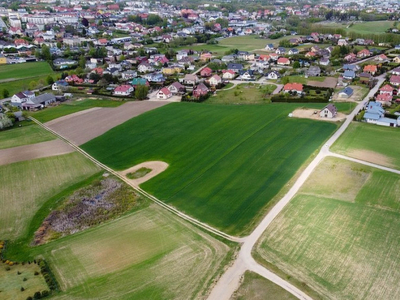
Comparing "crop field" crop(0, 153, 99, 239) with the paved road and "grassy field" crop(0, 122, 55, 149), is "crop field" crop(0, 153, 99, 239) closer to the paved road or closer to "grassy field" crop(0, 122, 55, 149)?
"grassy field" crop(0, 122, 55, 149)

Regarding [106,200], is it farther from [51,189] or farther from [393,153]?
[393,153]

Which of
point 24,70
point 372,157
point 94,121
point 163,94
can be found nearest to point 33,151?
point 94,121

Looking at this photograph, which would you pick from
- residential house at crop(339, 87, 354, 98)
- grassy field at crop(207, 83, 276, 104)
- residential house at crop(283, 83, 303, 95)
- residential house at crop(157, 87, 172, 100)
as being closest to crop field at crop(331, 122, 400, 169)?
residential house at crop(339, 87, 354, 98)

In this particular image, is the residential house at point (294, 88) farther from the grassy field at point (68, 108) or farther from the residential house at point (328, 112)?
the grassy field at point (68, 108)

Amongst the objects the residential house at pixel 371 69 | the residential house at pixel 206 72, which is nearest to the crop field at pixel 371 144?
the residential house at pixel 371 69

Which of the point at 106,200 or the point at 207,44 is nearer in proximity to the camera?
the point at 106,200

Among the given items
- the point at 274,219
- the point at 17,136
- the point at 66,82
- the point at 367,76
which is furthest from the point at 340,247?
the point at 66,82
